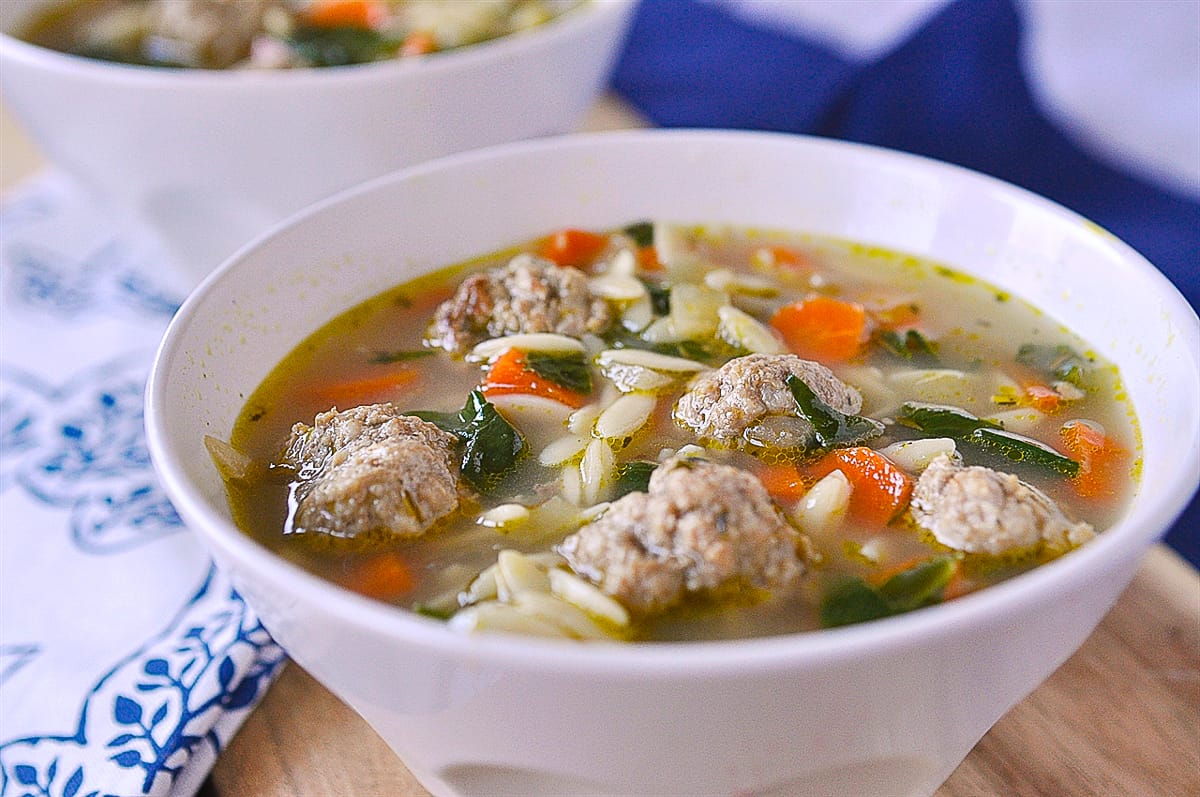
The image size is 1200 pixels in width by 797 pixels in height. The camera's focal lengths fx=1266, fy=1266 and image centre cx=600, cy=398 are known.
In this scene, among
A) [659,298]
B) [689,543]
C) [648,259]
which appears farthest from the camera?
[648,259]

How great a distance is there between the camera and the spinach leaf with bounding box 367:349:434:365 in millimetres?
2594

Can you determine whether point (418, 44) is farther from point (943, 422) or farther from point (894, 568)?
point (894, 568)

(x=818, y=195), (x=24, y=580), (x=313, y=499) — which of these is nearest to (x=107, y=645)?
(x=24, y=580)

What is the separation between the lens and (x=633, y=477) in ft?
7.13

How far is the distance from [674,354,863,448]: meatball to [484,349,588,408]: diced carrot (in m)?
0.22

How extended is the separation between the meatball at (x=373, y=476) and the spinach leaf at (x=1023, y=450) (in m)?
0.95

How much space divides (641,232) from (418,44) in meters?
1.23

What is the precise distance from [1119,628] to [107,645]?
2002 millimetres

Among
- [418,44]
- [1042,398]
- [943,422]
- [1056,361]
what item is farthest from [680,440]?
[418,44]

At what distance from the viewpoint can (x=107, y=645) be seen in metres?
2.52

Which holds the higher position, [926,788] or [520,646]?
Answer: [520,646]

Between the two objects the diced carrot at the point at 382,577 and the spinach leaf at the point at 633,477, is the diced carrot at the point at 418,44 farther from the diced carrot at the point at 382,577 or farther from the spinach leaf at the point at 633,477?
the diced carrot at the point at 382,577

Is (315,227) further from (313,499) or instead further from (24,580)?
(24,580)

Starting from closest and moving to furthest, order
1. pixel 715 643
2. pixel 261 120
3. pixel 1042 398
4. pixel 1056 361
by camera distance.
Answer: pixel 715 643, pixel 1042 398, pixel 1056 361, pixel 261 120
